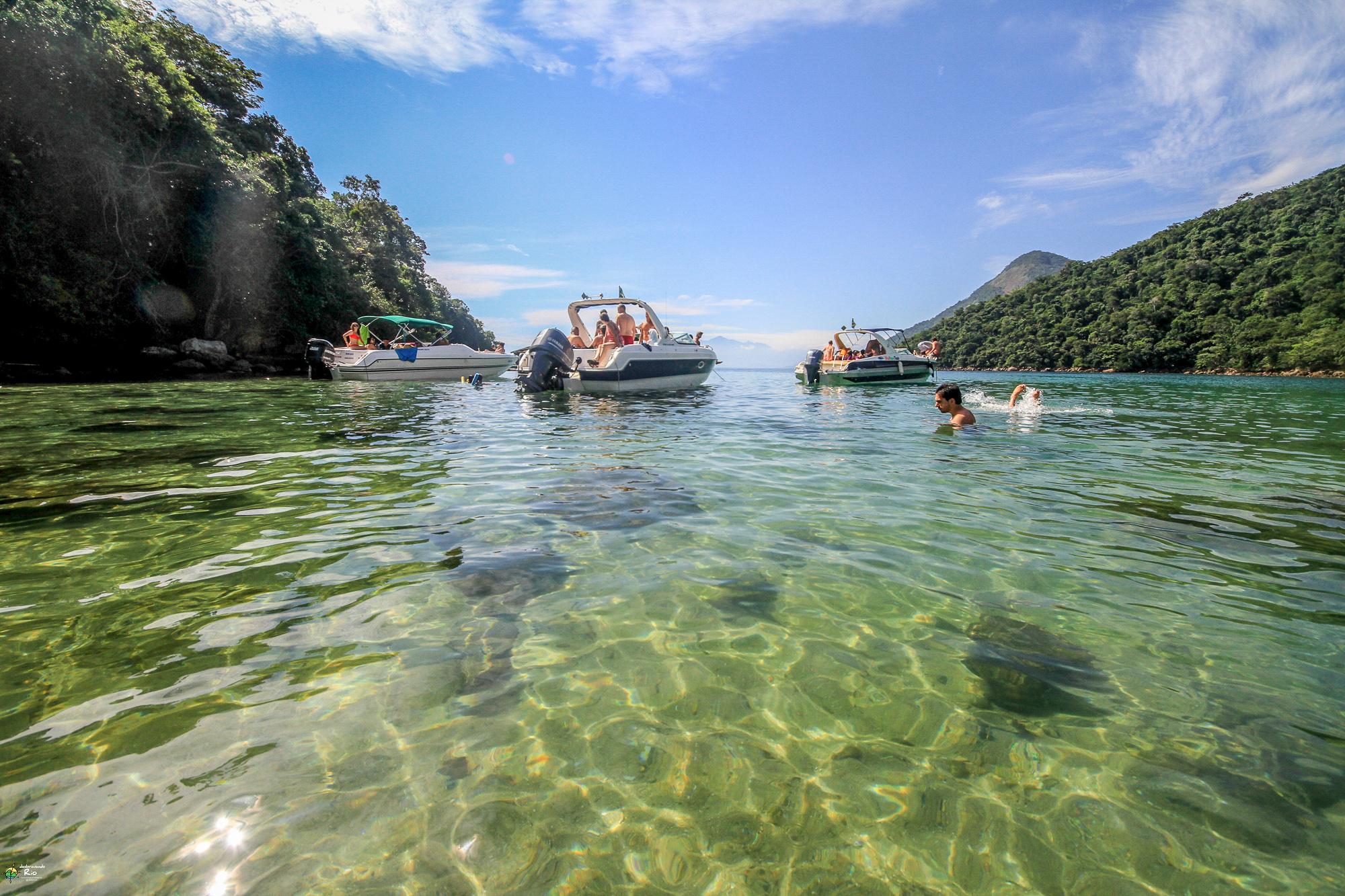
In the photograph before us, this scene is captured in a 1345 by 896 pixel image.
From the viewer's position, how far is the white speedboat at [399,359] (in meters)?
24.3

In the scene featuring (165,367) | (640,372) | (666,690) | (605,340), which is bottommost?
(666,690)

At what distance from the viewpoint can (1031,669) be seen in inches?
101

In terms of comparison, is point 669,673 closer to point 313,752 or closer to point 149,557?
point 313,752

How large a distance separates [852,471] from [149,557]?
6696 mm

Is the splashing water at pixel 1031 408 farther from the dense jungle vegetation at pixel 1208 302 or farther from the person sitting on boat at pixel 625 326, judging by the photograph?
the dense jungle vegetation at pixel 1208 302

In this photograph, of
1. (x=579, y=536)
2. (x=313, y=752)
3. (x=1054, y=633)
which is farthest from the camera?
(x=579, y=536)

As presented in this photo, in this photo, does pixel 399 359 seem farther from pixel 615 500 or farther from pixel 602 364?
pixel 615 500

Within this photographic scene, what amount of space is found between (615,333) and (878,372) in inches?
630

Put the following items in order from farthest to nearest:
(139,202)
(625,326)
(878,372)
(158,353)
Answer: (878,372) → (158,353) → (139,202) → (625,326)

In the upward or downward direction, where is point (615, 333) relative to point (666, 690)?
upward

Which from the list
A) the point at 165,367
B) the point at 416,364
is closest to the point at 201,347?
the point at 165,367

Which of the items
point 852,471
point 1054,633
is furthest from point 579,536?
point 852,471

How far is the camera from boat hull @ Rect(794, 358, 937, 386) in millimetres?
27422

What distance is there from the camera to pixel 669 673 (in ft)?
8.24
